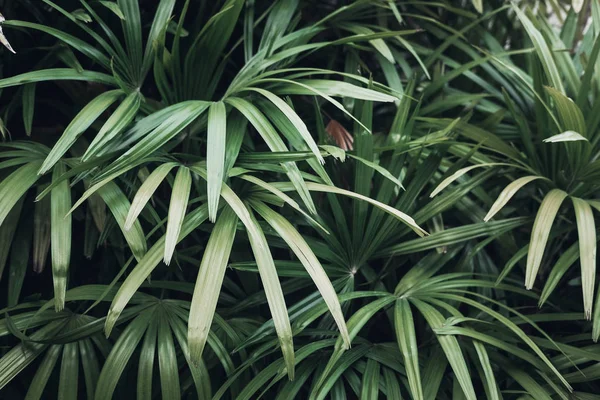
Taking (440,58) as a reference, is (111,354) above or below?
below

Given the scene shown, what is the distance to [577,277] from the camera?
127cm

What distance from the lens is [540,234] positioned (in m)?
0.97

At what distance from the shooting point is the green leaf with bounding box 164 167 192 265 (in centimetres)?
76

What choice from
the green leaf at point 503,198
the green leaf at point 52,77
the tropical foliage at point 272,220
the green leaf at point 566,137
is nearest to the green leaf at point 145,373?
the tropical foliage at point 272,220

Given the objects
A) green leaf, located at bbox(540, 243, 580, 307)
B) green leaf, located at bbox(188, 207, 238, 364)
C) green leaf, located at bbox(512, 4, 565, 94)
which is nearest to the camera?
green leaf, located at bbox(188, 207, 238, 364)

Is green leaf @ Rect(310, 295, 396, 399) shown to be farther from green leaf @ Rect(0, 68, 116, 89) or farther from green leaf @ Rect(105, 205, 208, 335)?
green leaf @ Rect(0, 68, 116, 89)

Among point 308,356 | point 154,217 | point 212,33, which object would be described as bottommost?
point 308,356

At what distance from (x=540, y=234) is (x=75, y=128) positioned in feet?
2.35

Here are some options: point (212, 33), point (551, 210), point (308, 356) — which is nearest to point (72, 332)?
point (308, 356)

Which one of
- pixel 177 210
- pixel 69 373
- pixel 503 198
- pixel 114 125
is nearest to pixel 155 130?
pixel 114 125

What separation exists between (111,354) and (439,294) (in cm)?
52

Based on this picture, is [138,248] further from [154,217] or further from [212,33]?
[212,33]

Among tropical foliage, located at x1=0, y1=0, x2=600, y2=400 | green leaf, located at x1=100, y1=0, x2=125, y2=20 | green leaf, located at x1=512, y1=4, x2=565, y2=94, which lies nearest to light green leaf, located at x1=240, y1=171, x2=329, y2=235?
tropical foliage, located at x1=0, y1=0, x2=600, y2=400

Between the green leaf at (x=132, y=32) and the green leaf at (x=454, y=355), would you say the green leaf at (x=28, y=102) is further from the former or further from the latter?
the green leaf at (x=454, y=355)
